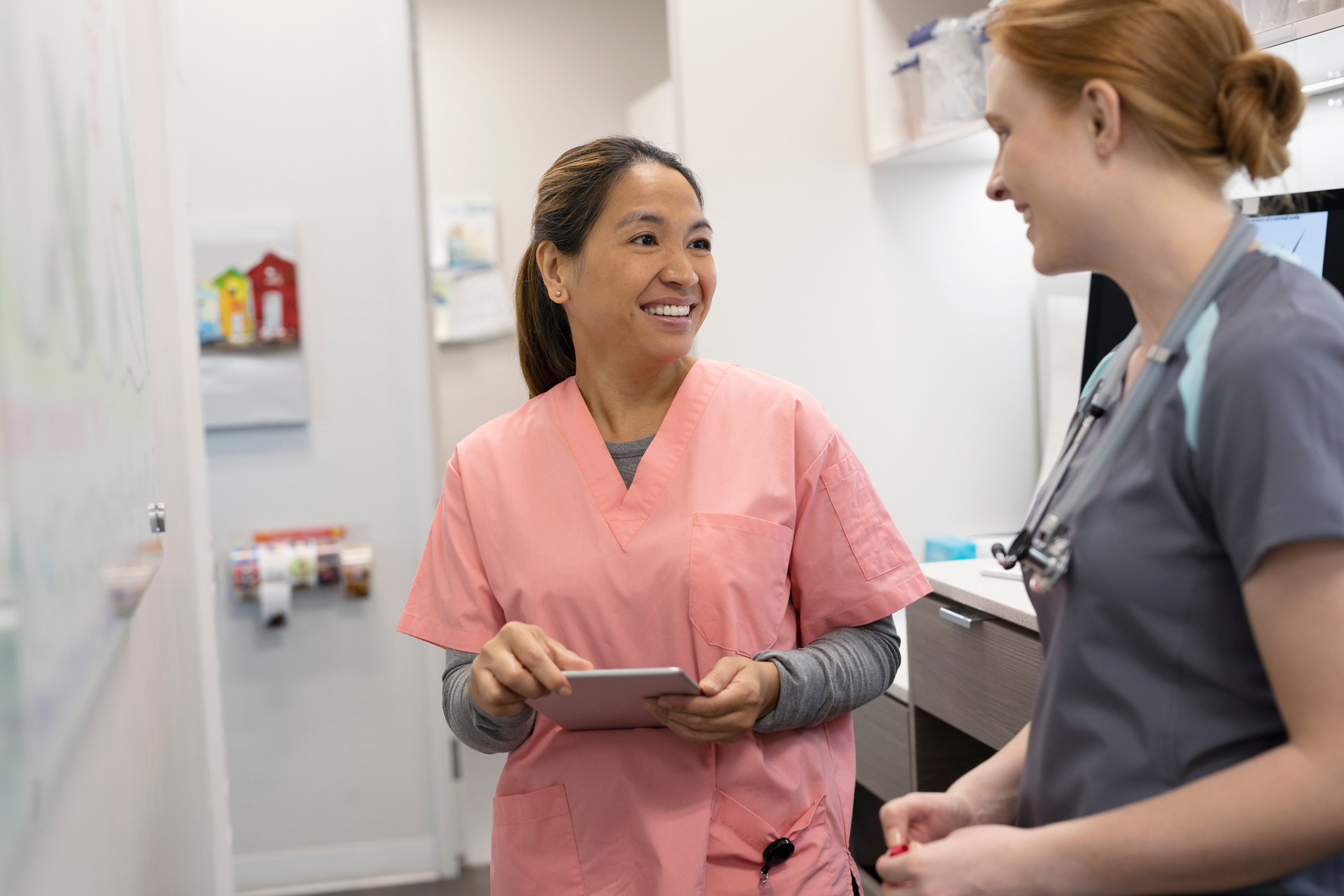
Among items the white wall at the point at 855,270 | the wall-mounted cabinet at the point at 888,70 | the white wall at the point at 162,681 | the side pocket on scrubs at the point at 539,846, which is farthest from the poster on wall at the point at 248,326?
the side pocket on scrubs at the point at 539,846

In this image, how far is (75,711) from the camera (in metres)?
0.91

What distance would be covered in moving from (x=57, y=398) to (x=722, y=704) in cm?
66

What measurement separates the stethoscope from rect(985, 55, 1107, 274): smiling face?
0.08 m

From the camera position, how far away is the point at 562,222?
4.47 ft

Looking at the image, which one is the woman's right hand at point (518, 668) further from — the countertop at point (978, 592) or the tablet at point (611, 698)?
the countertop at point (978, 592)

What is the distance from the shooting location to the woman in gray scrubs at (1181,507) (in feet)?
2.16

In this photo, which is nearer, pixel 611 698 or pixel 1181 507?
pixel 1181 507

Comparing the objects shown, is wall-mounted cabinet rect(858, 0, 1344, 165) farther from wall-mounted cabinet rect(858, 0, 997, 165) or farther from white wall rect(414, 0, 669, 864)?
white wall rect(414, 0, 669, 864)

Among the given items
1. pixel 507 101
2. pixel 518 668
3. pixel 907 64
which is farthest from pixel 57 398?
pixel 507 101

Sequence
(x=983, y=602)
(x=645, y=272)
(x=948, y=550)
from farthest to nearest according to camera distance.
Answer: (x=948, y=550)
(x=983, y=602)
(x=645, y=272)

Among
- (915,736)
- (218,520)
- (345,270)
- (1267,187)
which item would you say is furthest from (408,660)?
(1267,187)

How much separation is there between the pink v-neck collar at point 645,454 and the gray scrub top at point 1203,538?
1.83ft

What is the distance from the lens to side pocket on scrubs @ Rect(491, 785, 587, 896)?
1.23 meters

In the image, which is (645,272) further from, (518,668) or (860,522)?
(518,668)
